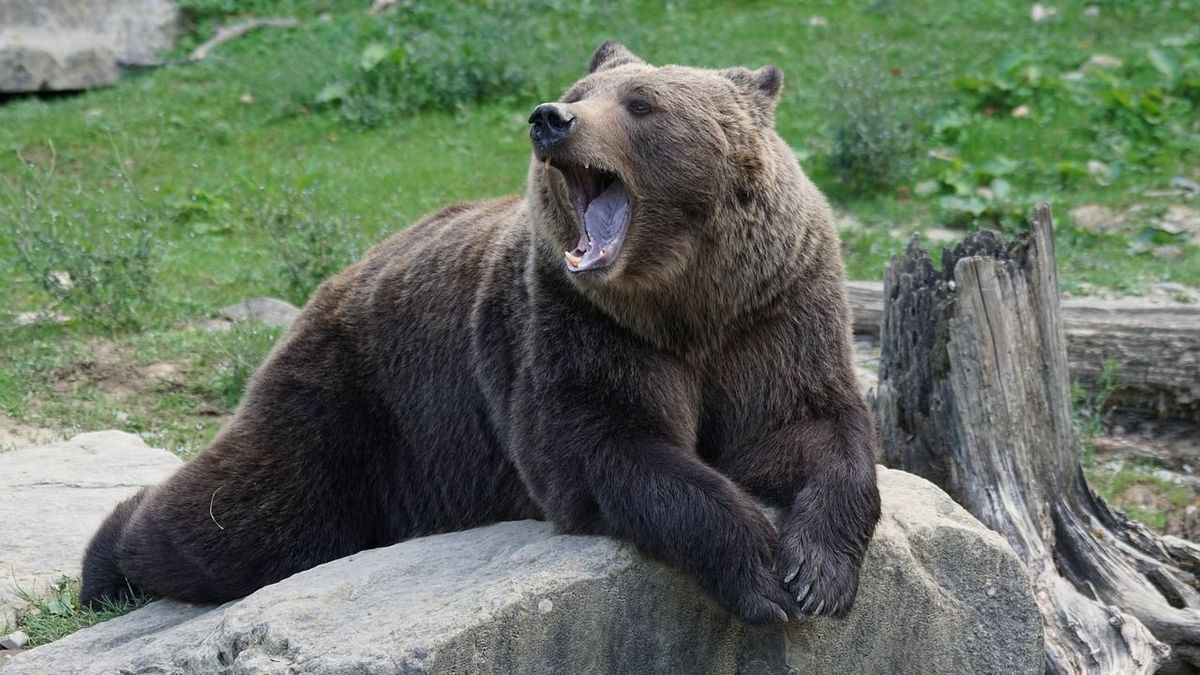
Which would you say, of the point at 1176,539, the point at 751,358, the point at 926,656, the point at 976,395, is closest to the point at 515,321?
the point at 751,358

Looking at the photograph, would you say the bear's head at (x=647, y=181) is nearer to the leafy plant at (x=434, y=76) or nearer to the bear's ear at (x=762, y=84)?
the bear's ear at (x=762, y=84)

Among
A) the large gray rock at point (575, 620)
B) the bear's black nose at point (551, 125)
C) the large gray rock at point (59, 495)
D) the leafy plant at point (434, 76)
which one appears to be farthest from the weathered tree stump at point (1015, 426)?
the leafy plant at point (434, 76)

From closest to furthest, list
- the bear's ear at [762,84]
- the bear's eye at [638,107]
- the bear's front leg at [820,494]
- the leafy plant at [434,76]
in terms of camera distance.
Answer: the bear's front leg at [820,494], the bear's eye at [638,107], the bear's ear at [762,84], the leafy plant at [434,76]

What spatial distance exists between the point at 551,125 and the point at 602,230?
0.46 meters

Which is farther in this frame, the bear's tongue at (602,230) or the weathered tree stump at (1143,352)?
the weathered tree stump at (1143,352)

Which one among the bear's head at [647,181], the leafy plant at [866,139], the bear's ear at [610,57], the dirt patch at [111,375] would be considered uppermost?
the bear's ear at [610,57]

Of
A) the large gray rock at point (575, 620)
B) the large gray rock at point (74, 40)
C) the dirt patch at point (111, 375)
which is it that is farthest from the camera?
the large gray rock at point (74, 40)

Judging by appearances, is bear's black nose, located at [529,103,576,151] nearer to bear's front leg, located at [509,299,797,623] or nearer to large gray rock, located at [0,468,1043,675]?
bear's front leg, located at [509,299,797,623]

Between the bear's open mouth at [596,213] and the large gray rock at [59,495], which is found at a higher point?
the bear's open mouth at [596,213]

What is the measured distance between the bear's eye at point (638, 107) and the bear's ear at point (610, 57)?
0.58 meters

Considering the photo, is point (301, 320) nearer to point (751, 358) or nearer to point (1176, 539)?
point (751, 358)

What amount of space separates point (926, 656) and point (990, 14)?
1131 centimetres

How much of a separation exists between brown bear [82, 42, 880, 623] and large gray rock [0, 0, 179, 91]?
9.89 meters

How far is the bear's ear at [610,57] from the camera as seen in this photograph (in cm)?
534
